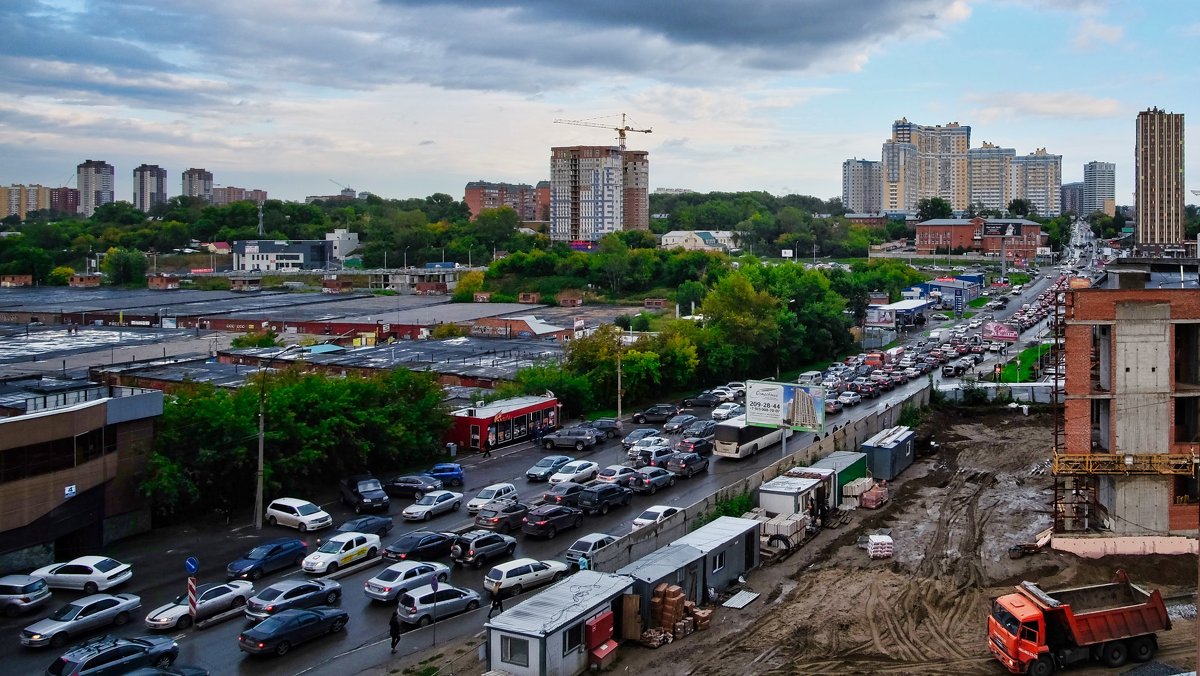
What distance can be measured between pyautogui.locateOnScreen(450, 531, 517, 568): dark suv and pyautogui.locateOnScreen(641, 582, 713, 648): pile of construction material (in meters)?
4.32

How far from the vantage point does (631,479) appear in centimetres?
2402

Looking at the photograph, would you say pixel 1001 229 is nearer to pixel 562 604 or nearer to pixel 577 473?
pixel 577 473

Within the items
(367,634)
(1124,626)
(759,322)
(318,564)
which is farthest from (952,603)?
(759,322)

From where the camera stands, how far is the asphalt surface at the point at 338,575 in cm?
1416

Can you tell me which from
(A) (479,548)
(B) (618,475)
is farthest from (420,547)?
(B) (618,475)

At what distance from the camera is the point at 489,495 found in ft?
73.5

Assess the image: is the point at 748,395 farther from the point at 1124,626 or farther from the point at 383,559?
the point at 1124,626

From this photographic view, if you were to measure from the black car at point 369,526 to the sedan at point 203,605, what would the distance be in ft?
11.4

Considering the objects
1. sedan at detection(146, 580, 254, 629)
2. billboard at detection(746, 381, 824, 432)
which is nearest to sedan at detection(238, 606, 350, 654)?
sedan at detection(146, 580, 254, 629)

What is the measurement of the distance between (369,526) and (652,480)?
277 inches

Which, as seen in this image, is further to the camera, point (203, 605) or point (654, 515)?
point (654, 515)

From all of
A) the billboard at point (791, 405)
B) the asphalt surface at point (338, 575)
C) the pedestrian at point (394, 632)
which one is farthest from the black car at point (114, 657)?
the billboard at point (791, 405)

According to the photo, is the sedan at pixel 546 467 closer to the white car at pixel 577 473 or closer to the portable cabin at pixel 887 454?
the white car at pixel 577 473

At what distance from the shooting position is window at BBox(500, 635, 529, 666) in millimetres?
13266
